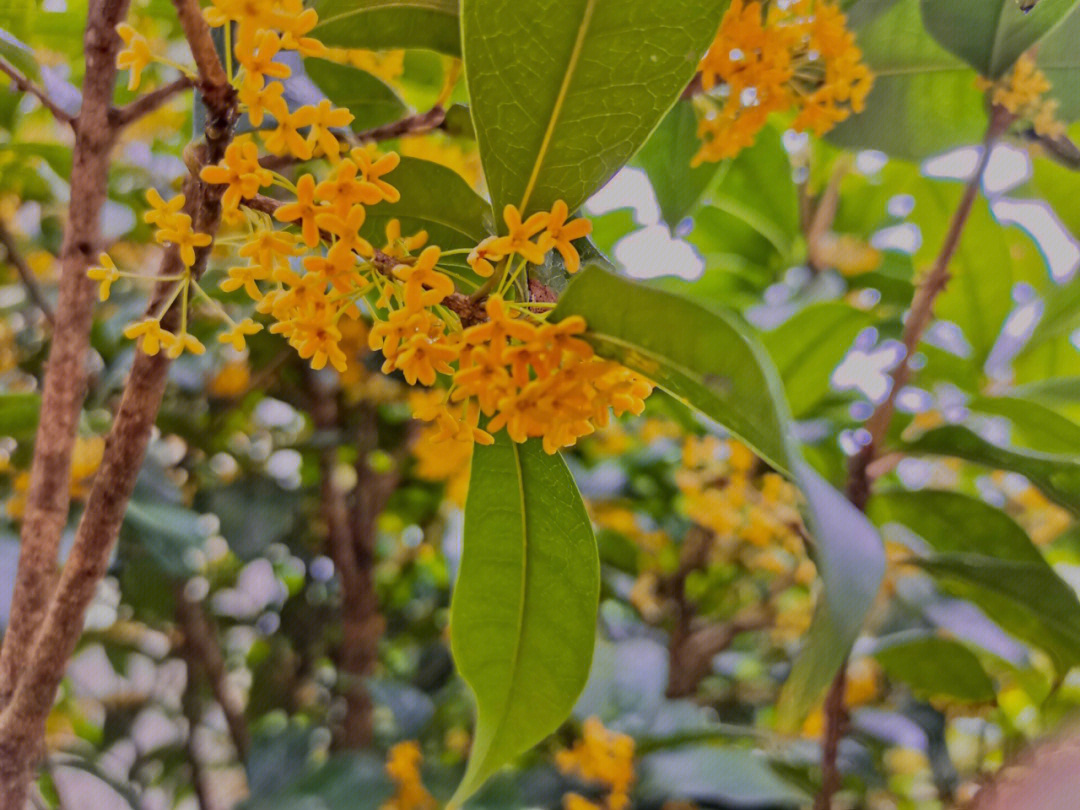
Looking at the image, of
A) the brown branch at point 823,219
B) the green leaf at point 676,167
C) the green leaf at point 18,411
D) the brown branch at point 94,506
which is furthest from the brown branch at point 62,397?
the brown branch at point 823,219

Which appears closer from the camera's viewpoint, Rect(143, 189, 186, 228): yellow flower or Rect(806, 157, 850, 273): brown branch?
Rect(143, 189, 186, 228): yellow flower

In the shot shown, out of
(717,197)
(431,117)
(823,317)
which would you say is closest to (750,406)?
(431,117)

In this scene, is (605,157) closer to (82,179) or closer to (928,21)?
(82,179)

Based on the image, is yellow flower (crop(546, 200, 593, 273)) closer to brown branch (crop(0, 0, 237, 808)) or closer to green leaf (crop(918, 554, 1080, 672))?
brown branch (crop(0, 0, 237, 808))

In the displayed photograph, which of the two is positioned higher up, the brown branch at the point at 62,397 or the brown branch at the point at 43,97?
the brown branch at the point at 43,97

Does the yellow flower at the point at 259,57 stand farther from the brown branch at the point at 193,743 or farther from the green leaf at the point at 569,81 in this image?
the brown branch at the point at 193,743

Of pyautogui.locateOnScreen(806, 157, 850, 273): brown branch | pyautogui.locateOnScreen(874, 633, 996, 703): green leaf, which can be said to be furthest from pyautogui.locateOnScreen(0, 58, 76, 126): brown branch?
pyautogui.locateOnScreen(806, 157, 850, 273): brown branch

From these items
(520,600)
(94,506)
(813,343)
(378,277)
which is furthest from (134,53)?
(813,343)
